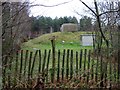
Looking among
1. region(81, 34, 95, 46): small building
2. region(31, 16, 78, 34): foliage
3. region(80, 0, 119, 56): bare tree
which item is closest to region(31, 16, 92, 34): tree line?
region(31, 16, 78, 34): foliage

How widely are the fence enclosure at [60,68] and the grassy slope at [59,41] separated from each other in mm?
59

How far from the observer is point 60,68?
9.58 ft

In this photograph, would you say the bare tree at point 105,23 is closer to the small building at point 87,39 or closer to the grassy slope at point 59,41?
the small building at point 87,39

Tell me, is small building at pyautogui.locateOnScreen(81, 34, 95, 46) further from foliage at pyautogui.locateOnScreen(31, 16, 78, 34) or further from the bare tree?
foliage at pyautogui.locateOnScreen(31, 16, 78, 34)

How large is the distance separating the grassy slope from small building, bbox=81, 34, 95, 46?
0.06 metres

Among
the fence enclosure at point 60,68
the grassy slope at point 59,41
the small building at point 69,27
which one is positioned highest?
the small building at point 69,27

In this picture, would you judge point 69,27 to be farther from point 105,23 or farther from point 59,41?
point 105,23

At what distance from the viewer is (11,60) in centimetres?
278

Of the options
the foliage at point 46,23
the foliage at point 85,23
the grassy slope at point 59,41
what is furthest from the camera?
the foliage at point 85,23

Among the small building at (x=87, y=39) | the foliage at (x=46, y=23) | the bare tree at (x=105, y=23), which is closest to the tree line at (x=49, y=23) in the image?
the foliage at (x=46, y=23)

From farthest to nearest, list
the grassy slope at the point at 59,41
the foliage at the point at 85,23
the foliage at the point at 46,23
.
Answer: the foliage at the point at 85,23, the grassy slope at the point at 59,41, the foliage at the point at 46,23

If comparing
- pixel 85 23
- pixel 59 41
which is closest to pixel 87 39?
pixel 85 23

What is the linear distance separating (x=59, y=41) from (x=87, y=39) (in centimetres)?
42

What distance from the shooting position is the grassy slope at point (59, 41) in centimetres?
273
